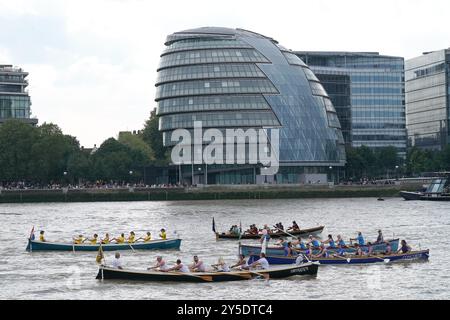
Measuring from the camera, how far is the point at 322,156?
188m

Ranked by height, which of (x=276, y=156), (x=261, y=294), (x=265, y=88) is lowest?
(x=261, y=294)

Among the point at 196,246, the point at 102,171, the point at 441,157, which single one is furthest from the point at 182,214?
the point at 441,157

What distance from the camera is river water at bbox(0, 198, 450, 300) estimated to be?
148 ft

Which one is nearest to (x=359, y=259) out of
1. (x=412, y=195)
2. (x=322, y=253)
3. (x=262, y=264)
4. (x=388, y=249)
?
(x=322, y=253)

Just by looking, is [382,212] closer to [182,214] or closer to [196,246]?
[182,214]

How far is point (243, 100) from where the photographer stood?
182 metres

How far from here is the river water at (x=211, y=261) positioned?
4522cm

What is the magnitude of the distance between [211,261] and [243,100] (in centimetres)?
12446

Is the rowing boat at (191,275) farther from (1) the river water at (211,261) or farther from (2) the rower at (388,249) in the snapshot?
(2) the rower at (388,249)

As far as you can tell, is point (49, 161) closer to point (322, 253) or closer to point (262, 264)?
point (322, 253)

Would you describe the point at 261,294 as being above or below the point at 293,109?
below

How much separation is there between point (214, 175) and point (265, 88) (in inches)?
844
